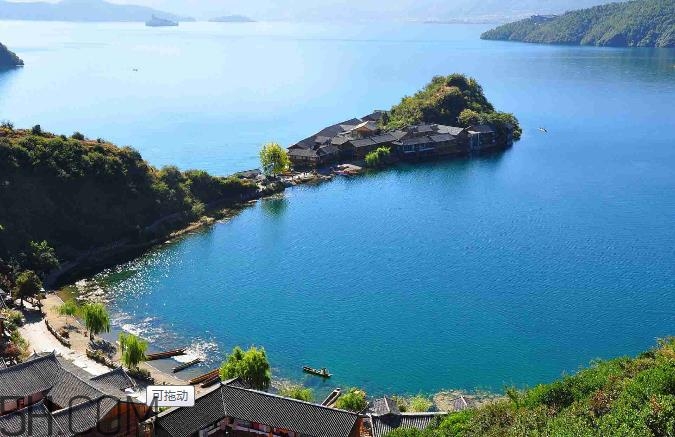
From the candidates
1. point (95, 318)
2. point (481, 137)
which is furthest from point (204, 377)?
point (481, 137)

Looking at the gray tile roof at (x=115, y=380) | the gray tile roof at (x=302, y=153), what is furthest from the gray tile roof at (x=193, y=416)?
the gray tile roof at (x=302, y=153)

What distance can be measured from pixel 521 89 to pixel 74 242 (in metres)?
64.3

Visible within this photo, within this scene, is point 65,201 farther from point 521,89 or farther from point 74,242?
point 521,89

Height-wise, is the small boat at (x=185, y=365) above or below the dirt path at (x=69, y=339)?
below

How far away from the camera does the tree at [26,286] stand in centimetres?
2456

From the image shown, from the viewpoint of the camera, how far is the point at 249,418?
1555 centimetres

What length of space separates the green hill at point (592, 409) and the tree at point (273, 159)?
27939 millimetres

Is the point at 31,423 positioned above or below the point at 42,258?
below

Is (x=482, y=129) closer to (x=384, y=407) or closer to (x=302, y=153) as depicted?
(x=302, y=153)

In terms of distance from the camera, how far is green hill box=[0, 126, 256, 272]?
2961 cm

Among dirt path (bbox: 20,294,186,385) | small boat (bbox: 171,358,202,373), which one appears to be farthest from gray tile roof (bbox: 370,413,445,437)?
small boat (bbox: 171,358,202,373)

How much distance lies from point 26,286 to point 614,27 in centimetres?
12540

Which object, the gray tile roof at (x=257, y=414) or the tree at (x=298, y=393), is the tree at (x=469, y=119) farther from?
the gray tile roof at (x=257, y=414)

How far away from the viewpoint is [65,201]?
103ft
